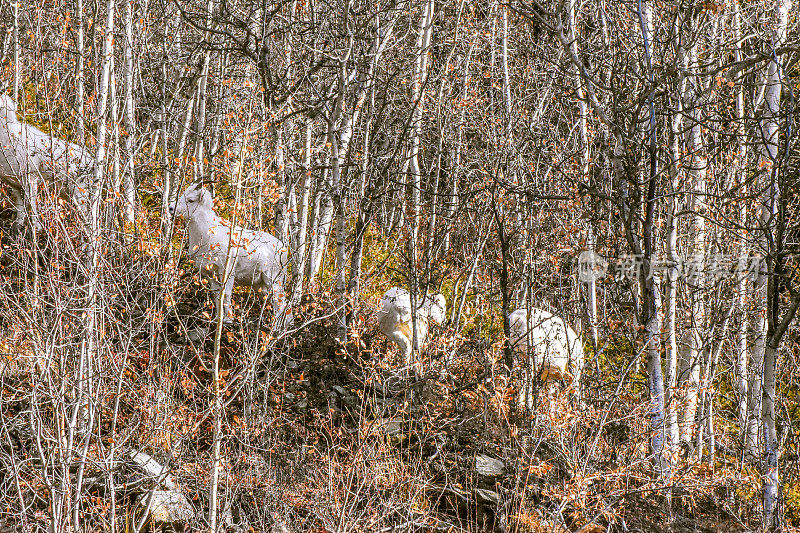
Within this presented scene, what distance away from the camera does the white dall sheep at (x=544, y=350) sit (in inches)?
318

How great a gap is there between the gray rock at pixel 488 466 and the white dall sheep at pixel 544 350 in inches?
32.8

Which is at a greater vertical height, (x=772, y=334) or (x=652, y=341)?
(x=772, y=334)

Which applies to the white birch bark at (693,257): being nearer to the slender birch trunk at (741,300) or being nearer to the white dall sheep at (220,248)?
the slender birch trunk at (741,300)

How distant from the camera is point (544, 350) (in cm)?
879

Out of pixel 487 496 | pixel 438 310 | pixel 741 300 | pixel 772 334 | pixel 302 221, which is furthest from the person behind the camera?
pixel 438 310

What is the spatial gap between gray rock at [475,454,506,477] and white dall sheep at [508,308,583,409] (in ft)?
2.73

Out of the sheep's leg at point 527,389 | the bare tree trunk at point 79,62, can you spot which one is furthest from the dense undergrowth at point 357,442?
the bare tree trunk at point 79,62

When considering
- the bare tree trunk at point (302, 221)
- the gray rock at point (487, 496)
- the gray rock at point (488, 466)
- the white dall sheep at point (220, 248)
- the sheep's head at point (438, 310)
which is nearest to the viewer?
the gray rock at point (487, 496)

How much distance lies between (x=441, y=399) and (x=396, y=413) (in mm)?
759

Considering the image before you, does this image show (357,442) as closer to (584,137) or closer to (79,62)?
(584,137)

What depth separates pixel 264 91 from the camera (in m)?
8.56

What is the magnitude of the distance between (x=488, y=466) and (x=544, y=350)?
1657mm

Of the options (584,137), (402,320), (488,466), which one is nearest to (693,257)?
(584,137)

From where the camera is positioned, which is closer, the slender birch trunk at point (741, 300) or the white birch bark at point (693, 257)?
the white birch bark at point (693, 257)
